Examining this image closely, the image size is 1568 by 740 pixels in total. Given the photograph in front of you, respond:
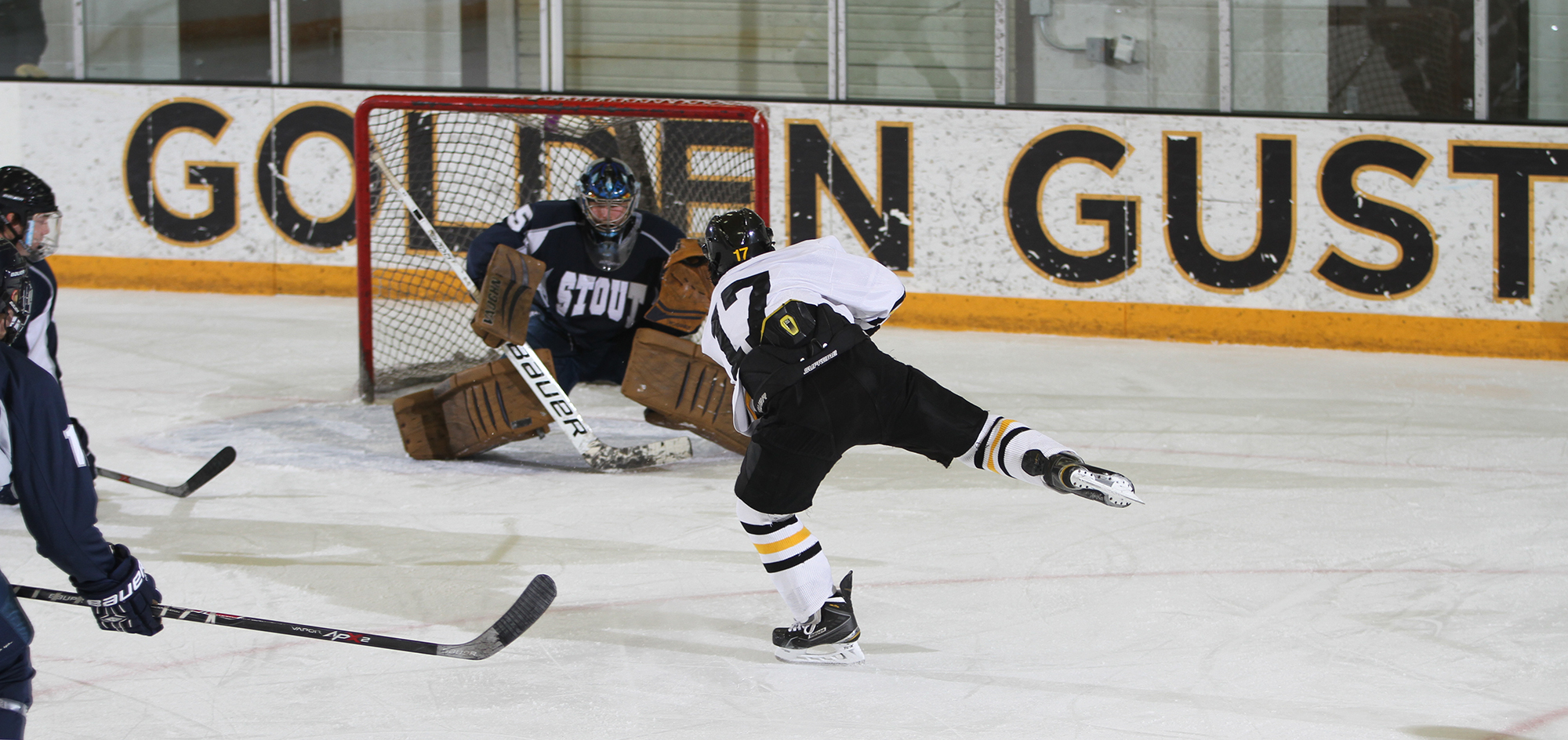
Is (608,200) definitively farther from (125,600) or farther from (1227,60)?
(1227,60)

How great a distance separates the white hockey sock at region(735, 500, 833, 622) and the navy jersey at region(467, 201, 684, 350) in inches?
78.7

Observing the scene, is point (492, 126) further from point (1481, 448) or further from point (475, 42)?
point (1481, 448)

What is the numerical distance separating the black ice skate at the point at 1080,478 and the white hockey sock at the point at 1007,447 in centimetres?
2

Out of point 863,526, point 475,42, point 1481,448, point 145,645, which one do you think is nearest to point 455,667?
point 145,645

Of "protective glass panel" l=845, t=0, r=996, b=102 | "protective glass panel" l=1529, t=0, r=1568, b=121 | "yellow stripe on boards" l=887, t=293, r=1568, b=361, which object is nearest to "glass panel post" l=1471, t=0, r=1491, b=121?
"protective glass panel" l=1529, t=0, r=1568, b=121

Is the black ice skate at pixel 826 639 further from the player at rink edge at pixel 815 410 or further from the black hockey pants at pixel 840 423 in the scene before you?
the black hockey pants at pixel 840 423

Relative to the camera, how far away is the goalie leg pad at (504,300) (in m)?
3.92

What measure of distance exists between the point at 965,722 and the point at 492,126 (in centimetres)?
465

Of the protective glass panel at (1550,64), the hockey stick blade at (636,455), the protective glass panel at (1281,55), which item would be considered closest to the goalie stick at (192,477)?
the hockey stick blade at (636,455)

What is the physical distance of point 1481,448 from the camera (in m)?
4.17

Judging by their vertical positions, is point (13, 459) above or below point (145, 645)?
above

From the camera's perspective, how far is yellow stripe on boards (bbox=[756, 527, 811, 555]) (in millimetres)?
2490

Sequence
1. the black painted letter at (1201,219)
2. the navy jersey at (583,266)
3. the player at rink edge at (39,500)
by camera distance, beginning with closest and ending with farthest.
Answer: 1. the player at rink edge at (39,500)
2. the navy jersey at (583,266)
3. the black painted letter at (1201,219)

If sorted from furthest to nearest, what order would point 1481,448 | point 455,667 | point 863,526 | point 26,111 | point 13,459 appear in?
point 26,111 → point 1481,448 → point 863,526 → point 455,667 → point 13,459
